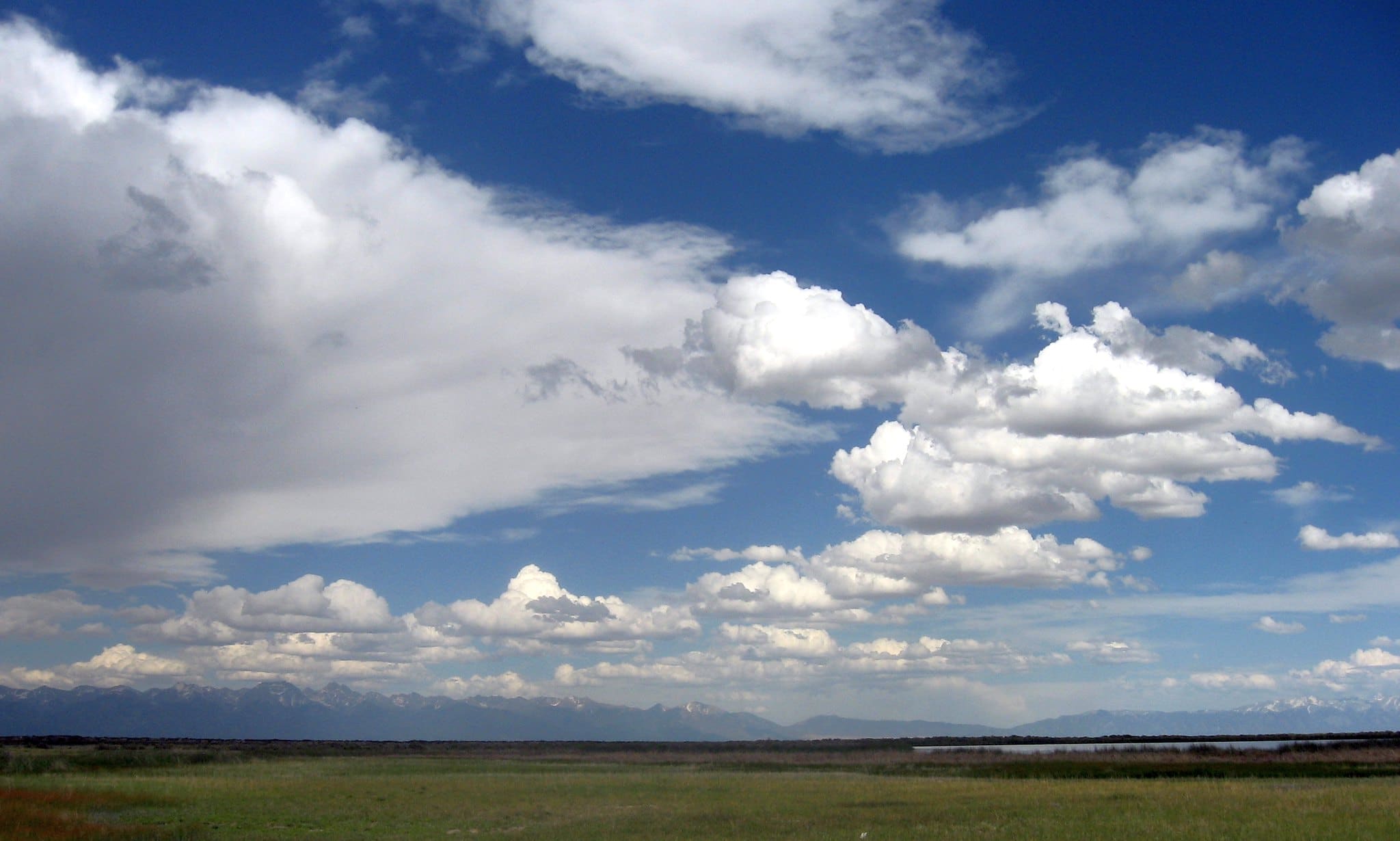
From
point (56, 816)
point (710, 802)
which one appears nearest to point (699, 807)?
point (710, 802)

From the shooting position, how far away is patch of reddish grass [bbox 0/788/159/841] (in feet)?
137

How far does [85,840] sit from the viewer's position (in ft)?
132

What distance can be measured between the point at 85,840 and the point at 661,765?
263 ft

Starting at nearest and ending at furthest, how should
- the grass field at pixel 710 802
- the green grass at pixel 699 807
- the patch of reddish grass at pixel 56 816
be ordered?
the patch of reddish grass at pixel 56 816, the green grass at pixel 699 807, the grass field at pixel 710 802

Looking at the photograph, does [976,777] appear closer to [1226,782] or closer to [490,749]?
[1226,782]

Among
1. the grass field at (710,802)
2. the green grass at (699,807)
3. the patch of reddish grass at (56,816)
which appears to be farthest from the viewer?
the grass field at (710,802)

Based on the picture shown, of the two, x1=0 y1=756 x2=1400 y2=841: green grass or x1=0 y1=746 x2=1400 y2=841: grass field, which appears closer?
x1=0 y1=756 x2=1400 y2=841: green grass

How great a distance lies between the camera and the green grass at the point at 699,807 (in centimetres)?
4191

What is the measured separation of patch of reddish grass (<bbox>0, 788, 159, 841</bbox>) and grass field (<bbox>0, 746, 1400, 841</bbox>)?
0.19m

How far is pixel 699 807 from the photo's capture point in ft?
179

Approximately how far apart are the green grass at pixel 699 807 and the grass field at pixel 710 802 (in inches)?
7.9

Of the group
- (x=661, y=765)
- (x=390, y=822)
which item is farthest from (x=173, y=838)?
(x=661, y=765)

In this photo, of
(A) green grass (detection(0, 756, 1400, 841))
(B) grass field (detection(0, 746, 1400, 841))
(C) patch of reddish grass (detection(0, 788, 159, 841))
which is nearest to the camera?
(C) patch of reddish grass (detection(0, 788, 159, 841))

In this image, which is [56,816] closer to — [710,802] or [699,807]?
[699,807]
